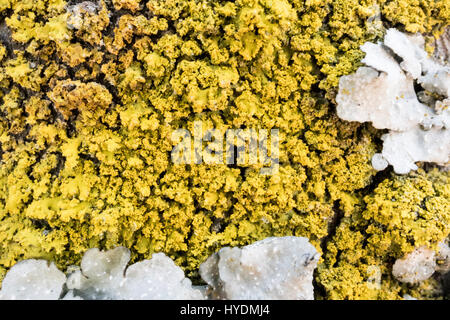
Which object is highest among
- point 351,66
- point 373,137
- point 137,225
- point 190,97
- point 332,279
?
point 351,66

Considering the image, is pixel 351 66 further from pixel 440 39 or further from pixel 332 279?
pixel 332 279

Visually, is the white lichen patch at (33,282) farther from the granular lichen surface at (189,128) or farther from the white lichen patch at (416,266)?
the white lichen patch at (416,266)

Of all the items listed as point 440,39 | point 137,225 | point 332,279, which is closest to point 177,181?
point 137,225

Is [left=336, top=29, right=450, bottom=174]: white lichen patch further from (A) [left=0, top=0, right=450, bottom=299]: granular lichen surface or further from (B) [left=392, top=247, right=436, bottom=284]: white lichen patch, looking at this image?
(B) [left=392, top=247, right=436, bottom=284]: white lichen patch

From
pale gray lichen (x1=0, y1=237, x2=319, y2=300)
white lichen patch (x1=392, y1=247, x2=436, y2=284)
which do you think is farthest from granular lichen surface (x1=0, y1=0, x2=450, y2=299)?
pale gray lichen (x1=0, y1=237, x2=319, y2=300)

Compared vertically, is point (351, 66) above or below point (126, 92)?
above

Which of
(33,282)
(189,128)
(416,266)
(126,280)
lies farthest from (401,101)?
(33,282)
